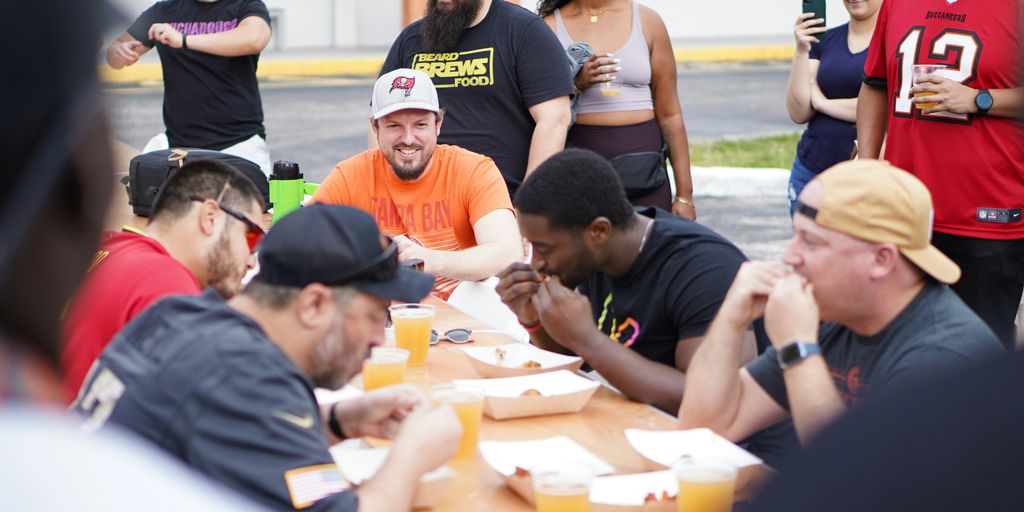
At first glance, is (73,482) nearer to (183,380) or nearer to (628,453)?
(183,380)

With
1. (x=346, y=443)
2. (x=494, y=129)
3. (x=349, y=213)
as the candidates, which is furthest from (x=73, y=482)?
(x=494, y=129)

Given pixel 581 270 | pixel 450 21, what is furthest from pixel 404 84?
pixel 581 270

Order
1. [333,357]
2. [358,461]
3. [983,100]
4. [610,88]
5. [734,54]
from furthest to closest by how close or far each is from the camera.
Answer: [734,54] → [610,88] → [983,100] → [358,461] → [333,357]

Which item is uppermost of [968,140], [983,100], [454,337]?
[983,100]

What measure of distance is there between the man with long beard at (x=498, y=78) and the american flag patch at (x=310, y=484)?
126 inches

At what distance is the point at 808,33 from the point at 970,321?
323 centimetres

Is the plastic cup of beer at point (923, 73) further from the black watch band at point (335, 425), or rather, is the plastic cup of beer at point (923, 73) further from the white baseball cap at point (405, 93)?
the black watch band at point (335, 425)

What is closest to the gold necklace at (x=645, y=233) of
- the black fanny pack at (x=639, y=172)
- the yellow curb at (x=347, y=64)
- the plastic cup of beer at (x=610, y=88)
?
the black fanny pack at (x=639, y=172)

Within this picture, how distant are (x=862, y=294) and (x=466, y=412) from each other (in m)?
0.95

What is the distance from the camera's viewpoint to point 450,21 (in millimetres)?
5262

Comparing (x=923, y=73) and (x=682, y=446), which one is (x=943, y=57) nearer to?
(x=923, y=73)

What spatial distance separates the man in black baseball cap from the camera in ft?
6.69

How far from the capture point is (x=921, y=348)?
2.54 meters

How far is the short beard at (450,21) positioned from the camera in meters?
5.26
